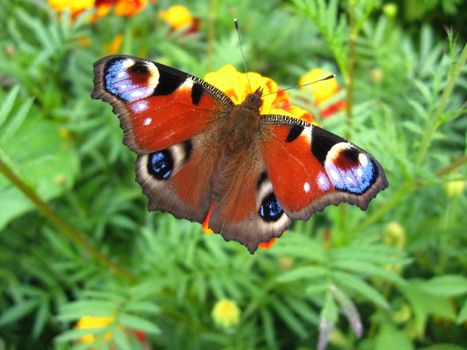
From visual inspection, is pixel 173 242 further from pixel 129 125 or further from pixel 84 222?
pixel 129 125

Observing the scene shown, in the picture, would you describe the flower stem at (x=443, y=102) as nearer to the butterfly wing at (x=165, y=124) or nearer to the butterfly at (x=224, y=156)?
the butterfly at (x=224, y=156)

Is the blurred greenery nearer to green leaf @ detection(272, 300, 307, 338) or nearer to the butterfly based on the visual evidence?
green leaf @ detection(272, 300, 307, 338)


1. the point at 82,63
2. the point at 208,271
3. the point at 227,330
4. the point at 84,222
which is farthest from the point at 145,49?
the point at 227,330

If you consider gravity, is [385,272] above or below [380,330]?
above

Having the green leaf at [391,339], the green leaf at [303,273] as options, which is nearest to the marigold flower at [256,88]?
the green leaf at [303,273]

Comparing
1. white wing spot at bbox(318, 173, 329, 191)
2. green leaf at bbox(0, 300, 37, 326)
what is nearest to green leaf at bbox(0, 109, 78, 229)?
green leaf at bbox(0, 300, 37, 326)
